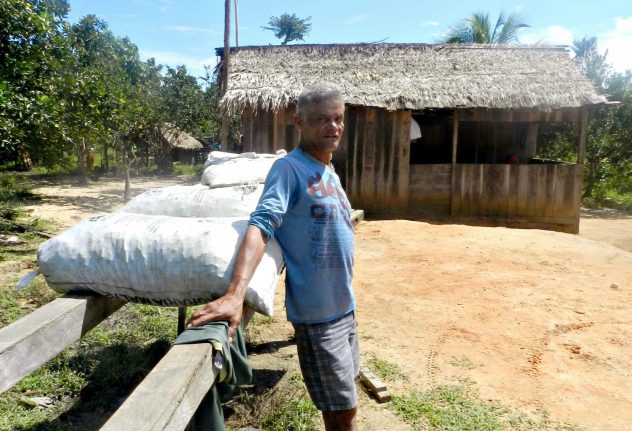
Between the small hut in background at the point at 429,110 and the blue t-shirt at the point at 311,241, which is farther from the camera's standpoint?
the small hut in background at the point at 429,110

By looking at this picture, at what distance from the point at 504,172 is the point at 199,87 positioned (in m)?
18.5

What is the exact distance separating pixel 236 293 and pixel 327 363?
0.53m

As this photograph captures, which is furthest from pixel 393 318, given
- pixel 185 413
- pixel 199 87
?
pixel 199 87

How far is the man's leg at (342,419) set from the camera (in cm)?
195

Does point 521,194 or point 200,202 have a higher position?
point 200,202

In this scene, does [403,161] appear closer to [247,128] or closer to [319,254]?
[247,128]

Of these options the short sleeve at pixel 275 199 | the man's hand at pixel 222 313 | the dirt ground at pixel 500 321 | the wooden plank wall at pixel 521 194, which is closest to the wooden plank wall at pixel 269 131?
the dirt ground at pixel 500 321

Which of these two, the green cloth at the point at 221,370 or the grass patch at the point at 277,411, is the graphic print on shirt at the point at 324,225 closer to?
the green cloth at the point at 221,370

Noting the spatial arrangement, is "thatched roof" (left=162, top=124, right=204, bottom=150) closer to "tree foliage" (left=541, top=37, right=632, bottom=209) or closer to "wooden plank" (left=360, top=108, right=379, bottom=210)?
"wooden plank" (left=360, top=108, right=379, bottom=210)

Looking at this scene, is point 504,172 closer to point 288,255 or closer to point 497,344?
point 497,344

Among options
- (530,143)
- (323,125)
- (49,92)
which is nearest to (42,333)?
(323,125)

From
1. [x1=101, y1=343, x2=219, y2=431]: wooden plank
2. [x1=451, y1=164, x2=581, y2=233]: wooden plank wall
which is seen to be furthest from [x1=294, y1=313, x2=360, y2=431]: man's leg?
[x1=451, y1=164, x2=581, y2=233]: wooden plank wall

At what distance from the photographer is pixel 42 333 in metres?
1.73

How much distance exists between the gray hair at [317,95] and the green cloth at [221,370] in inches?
34.8
